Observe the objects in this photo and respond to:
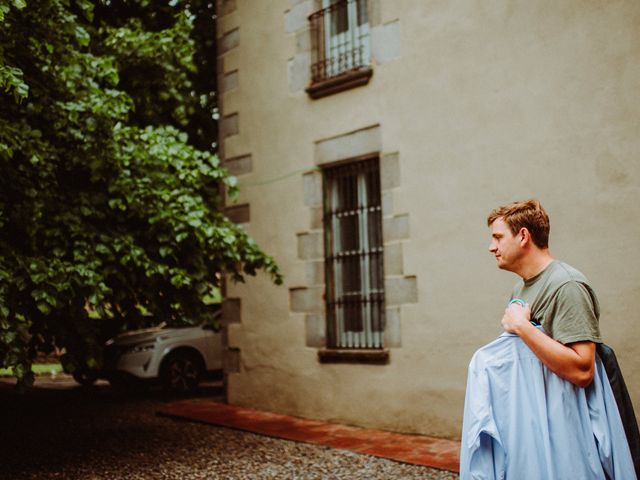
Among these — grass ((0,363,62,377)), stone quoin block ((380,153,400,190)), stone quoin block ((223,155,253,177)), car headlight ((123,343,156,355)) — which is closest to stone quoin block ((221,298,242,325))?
stone quoin block ((223,155,253,177))

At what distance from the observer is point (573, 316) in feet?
8.55

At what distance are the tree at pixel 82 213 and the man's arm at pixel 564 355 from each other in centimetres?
405

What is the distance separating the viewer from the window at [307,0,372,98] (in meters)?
7.94

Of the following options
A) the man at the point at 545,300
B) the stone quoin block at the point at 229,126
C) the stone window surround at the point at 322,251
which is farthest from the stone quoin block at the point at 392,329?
the man at the point at 545,300

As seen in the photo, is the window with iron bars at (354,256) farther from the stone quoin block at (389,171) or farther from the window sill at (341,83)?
the window sill at (341,83)

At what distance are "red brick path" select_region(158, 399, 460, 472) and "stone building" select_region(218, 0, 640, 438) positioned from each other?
195mm

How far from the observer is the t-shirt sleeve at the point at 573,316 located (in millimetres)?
2586

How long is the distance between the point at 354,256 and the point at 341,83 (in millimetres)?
1931

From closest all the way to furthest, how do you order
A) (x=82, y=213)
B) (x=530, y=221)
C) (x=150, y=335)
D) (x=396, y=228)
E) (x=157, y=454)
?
(x=530, y=221), (x=82, y=213), (x=157, y=454), (x=396, y=228), (x=150, y=335)

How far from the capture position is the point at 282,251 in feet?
28.2

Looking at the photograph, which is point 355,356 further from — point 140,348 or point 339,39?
point 140,348

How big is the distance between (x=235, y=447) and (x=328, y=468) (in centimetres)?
129

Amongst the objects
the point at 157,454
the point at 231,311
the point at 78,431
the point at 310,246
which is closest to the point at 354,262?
the point at 310,246

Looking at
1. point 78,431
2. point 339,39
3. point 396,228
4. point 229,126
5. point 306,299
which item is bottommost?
point 78,431
